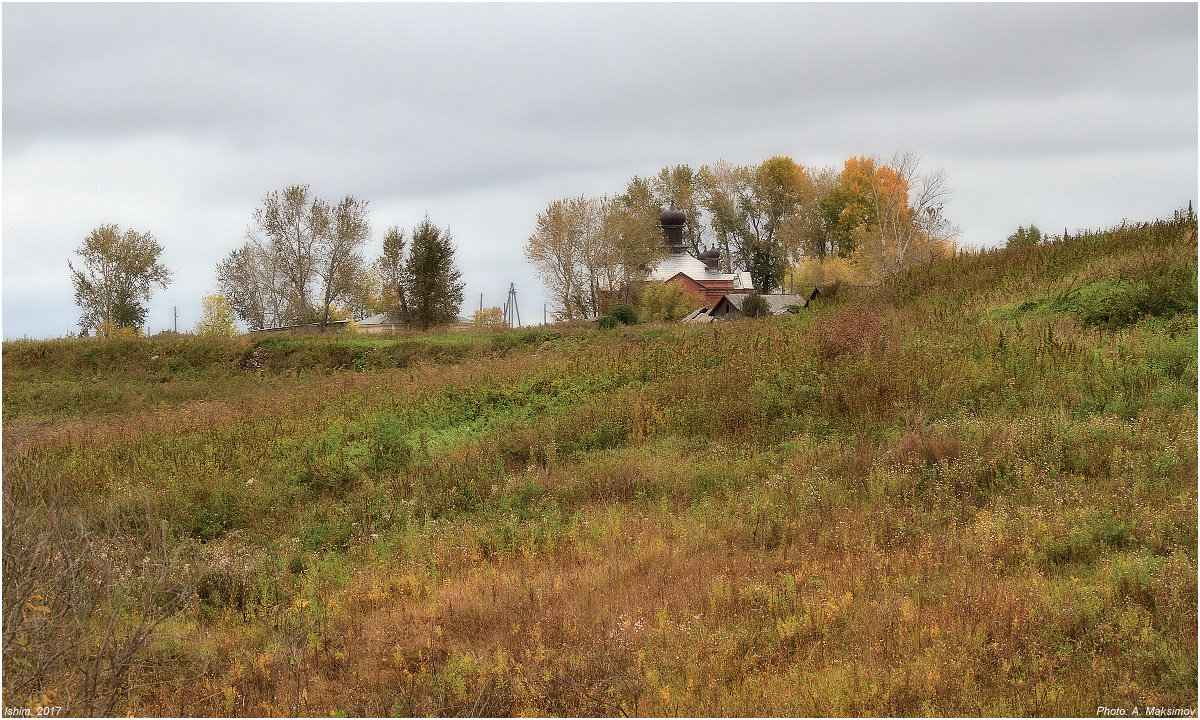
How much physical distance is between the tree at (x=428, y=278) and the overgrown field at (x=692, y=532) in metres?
22.3

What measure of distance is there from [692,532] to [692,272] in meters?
57.9

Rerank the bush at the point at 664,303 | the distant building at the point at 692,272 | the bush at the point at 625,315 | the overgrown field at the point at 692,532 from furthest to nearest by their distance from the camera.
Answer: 1. the distant building at the point at 692,272
2. the bush at the point at 664,303
3. the bush at the point at 625,315
4. the overgrown field at the point at 692,532

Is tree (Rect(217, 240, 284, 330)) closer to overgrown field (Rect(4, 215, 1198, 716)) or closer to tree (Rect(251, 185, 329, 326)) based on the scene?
tree (Rect(251, 185, 329, 326))

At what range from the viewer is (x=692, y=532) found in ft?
25.7

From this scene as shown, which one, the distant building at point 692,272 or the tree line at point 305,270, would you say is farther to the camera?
the distant building at point 692,272

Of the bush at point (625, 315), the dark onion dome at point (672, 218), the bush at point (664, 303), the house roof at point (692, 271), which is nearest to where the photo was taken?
the bush at point (625, 315)

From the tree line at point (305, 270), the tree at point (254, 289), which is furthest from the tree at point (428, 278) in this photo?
the tree at point (254, 289)

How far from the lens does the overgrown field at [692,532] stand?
16.7 feet

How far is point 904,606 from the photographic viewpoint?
567 centimetres

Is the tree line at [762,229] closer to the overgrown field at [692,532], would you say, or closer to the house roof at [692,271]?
the house roof at [692,271]

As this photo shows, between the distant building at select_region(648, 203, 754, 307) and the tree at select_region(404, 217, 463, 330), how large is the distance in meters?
21.9

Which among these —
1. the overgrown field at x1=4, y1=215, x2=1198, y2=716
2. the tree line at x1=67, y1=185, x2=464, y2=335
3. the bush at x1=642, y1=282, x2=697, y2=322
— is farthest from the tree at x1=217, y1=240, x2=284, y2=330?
the overgrown field at x1=4, y1=215, x2=1198, y2=716

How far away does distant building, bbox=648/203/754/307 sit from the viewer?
202ft

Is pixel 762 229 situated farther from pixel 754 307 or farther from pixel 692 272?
pixel 754 307
